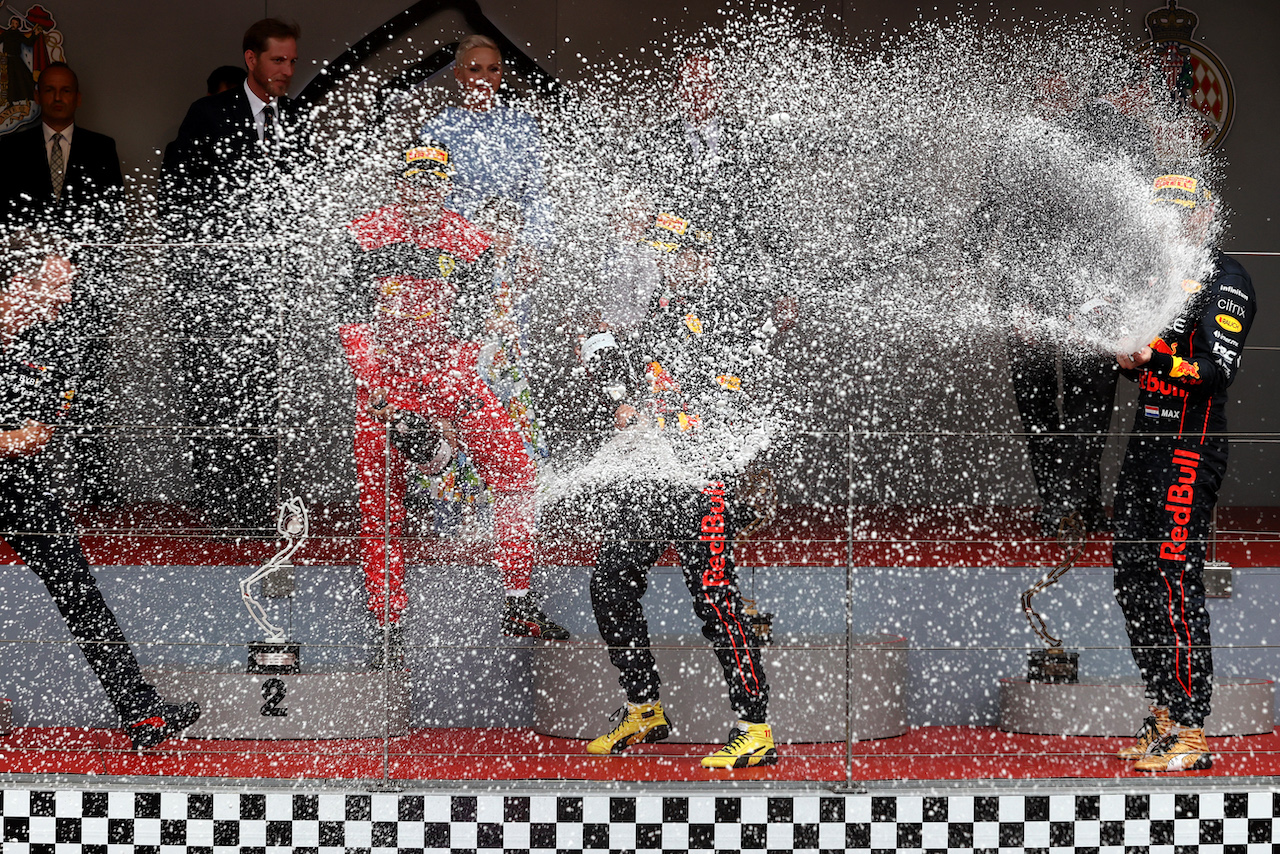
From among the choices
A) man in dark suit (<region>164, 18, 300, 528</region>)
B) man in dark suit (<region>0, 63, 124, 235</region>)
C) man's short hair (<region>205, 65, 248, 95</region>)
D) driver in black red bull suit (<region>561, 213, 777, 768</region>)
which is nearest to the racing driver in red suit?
driver in black red bull suit (<region>561, 213, 777, 768</region>)

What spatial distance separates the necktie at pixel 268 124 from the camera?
3.95 meters

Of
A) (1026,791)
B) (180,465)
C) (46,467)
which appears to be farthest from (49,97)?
(1026,791)

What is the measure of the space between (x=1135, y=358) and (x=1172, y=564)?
0.48m

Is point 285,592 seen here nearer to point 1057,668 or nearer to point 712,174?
point 712,174

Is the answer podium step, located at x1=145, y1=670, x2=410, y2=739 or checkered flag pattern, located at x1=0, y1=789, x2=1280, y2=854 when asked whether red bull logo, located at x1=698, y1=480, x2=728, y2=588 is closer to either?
checkered flag pattern, located at x1=0, y1=789, x2=1280, y2=854

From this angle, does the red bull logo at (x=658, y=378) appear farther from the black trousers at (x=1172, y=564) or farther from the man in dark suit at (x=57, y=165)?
the man in dark suit at (x=57, y=165)

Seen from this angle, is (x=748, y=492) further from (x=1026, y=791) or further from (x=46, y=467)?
(x=46, y=467)

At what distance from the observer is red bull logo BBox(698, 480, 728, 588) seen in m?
2.67

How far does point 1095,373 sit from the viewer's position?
4082 mm

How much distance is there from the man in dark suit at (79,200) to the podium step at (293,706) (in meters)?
1.98

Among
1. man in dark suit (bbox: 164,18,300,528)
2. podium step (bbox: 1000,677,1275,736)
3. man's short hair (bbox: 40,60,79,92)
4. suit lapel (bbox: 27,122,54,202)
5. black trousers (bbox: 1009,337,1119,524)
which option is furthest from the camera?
man's short hair (bbox: 40,60,79,92)

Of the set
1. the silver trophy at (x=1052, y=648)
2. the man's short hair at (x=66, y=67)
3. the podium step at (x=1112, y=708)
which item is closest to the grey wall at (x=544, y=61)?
the man's short hair at (x=66, y=67)

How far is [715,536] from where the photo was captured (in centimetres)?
268

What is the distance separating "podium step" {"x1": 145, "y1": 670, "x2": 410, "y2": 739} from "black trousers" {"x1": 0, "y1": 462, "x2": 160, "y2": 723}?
17 cm
